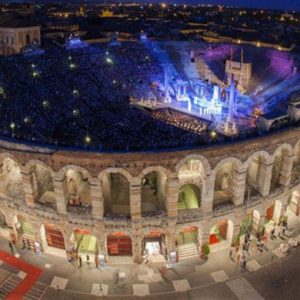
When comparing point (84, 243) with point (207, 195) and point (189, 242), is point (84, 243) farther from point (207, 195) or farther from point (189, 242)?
point (207, 195)

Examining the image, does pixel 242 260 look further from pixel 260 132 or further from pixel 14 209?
pixel 14 209

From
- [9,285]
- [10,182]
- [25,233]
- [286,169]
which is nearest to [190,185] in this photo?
[286,169]

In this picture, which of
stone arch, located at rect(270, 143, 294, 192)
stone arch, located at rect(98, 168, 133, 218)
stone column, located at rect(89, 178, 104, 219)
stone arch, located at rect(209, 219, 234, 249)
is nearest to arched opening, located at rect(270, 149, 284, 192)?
stone arch, located at rect(270, 143, 294, 192)

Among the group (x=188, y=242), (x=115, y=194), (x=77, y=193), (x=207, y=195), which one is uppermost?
(x=207, y=195)

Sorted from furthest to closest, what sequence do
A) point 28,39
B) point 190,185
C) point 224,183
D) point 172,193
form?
point 28,39
point 190,185
point 224,183
point 172,193

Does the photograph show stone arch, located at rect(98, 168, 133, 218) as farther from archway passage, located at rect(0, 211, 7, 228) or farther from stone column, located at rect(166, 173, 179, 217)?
archway passage, located at rect(0, 211, 7, 228)

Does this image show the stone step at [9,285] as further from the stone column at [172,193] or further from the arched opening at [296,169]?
the arched opening at [296,169]

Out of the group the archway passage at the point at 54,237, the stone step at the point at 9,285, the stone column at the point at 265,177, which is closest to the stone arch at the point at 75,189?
the archway passage at the point at 54,237
